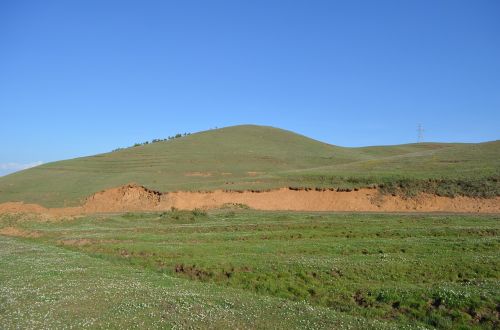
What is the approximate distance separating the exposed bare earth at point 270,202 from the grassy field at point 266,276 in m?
9.50

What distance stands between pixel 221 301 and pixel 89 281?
7.11 metres

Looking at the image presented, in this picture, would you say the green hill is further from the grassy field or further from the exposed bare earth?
the grassy field

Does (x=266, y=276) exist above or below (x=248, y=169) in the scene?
below

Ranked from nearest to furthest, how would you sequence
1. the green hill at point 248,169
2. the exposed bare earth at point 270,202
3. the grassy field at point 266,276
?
the grassy field at point 266,276, the exposed bare earth at point 270,202, the green hill at point 248,169

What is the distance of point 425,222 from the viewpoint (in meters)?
38.0

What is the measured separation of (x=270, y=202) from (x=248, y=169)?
24546 millimetres

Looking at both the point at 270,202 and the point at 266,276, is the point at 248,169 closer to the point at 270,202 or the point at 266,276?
the point at 270,202

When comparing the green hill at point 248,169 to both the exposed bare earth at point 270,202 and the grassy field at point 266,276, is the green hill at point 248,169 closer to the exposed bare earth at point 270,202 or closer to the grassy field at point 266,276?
the exposed bare earth at point 270,202

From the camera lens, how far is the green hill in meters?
56.9

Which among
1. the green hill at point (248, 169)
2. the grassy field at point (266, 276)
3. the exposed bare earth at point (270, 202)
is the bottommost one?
the grassy field at point (266, 276)

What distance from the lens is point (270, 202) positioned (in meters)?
59.4

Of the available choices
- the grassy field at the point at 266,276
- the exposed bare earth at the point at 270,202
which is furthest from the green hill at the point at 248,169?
the grassy field at the point at 266,276

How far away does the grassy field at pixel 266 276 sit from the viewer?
1580 cm

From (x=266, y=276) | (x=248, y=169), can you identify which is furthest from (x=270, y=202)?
(x=266, y=276)
